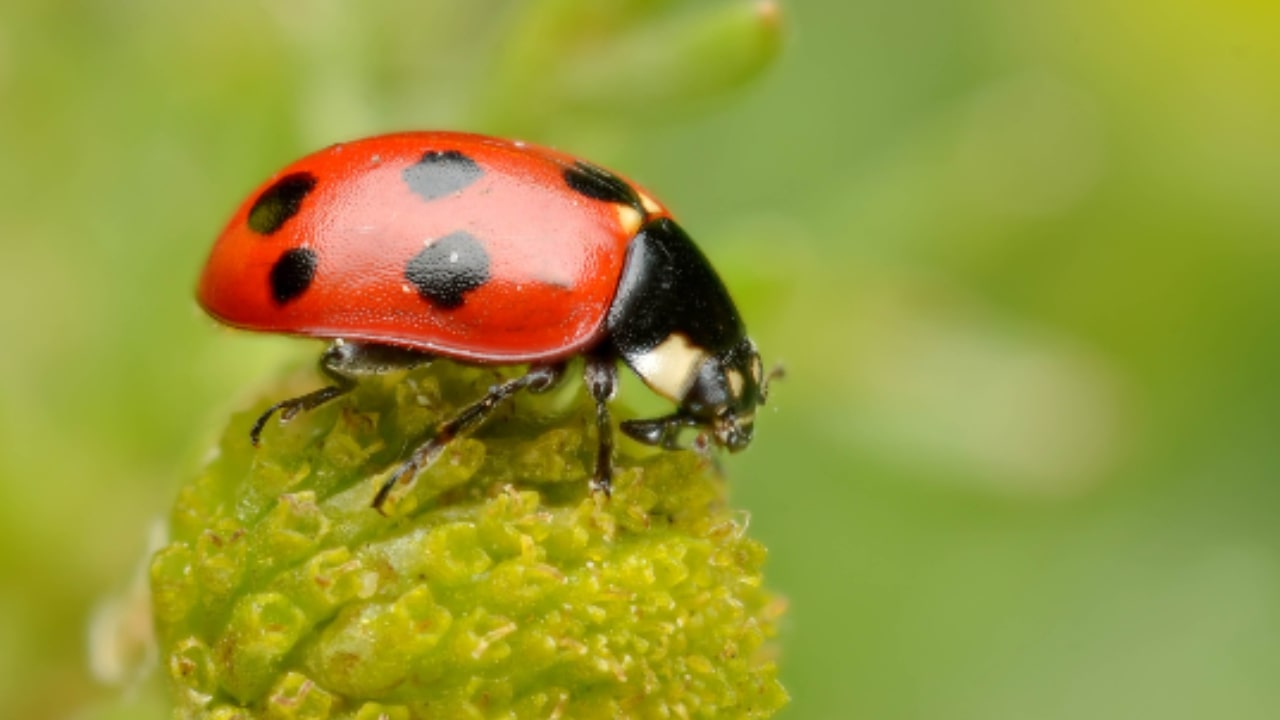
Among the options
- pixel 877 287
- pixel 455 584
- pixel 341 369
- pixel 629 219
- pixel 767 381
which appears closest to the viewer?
pixel 455 584

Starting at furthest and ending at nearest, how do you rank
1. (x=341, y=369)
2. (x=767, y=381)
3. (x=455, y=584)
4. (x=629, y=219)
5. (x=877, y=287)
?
(x=877, y=287)
(x=767, y=381)
(x=629, y=219)
(x=341, y=369)
(x=455, y=584)

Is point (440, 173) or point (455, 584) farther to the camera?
point (440, 173)

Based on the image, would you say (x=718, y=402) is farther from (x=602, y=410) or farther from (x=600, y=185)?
(x=600, y=185)

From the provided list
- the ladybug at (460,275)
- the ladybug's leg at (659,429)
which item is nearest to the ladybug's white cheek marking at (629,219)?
the ladybug at (460,275)

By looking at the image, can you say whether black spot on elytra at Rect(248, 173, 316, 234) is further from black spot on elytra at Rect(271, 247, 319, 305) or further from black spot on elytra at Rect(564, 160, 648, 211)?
black spot on elytra at Rect(564, 160, 648, 211)

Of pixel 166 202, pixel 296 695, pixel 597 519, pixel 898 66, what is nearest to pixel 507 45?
pixel 166 202

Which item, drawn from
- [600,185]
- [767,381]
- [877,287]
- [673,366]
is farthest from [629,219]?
[877,287]
